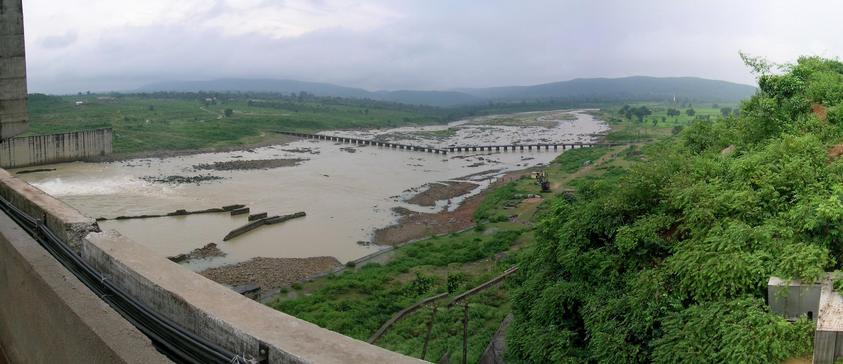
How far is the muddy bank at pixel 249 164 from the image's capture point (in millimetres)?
48750

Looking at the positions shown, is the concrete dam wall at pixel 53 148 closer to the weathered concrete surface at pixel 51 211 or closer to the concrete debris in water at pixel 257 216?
the concrete debris in water at pixel 257 216

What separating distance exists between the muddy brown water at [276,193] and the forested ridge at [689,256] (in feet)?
53.1

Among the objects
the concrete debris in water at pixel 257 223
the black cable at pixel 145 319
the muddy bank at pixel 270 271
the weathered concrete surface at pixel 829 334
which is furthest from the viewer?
the concrete debris in water at pixel 257 223

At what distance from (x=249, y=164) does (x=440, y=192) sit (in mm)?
19279

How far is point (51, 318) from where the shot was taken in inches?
176

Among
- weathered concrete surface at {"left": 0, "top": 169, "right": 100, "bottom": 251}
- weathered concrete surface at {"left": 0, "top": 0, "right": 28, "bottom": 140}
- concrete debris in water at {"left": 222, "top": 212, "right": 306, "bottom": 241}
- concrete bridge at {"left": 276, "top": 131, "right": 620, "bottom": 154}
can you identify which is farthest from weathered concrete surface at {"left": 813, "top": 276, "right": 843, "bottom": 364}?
concrete bridge at {"left": 276, "top": 131, "right": 620, "bottom": 154}

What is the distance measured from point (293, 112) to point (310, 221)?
261ft

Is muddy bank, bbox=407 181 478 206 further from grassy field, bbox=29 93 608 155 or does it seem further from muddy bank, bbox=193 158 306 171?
grassy field, bbox=29 93 608 155

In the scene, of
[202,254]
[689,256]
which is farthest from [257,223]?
[689,256]

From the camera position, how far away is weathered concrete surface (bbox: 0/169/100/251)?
5562mm

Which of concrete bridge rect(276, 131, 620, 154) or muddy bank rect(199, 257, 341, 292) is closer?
muddy bank rect(199, 257, 341, 292)

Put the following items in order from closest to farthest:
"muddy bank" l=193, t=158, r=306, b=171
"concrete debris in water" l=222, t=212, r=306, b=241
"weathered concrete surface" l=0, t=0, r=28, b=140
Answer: "weathered concrete surface" l=0, t=0, r=28, b=140 → "concrete debris in water" l=222, t=212, r=306, b=241 → "muddy bank" l=193, t=158, r=306, b=171

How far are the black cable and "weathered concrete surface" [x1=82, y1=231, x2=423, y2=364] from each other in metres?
0.09

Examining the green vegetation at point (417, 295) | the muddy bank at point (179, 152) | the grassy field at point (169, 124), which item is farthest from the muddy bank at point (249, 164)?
the green vegetation at point (417, 295)
